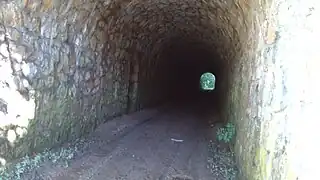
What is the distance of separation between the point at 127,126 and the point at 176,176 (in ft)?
10.4

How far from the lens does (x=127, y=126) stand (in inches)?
297

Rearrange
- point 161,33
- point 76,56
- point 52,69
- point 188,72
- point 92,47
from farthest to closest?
point 188,72, point 161,33, point 92,47, point 76,56, point 52,69

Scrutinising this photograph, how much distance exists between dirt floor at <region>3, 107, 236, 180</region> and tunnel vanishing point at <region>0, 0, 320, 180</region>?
0.35 metres

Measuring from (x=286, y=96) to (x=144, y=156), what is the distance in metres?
3.20

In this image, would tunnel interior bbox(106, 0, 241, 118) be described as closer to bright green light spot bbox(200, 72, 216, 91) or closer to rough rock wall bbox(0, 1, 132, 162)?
rough rock wall bbox(0, 1, 132, 162)

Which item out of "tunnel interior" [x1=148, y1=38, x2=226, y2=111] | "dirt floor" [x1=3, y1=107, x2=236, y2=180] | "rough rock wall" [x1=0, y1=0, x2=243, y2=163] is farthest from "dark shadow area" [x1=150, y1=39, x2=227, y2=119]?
"dirt floor" [x1=3, y1=107, x2=236, y2=180]

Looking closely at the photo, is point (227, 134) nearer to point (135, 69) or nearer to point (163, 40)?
point (135, 69)

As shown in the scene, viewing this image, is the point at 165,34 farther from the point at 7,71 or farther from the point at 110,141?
the point at 7,71

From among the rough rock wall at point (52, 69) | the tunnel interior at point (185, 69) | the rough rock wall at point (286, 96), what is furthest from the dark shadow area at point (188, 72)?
the rough rock wall at point (286, 96)

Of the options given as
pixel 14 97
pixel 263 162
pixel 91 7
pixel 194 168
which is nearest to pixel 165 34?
pixel 91 7

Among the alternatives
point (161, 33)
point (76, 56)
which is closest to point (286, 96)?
point (76, 56)

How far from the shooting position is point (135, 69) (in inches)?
365

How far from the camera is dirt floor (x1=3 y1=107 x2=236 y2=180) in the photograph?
4.38 metres

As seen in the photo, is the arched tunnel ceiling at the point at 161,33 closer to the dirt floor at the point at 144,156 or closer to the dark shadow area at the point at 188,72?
the dark shadow area at the point at 188,72
